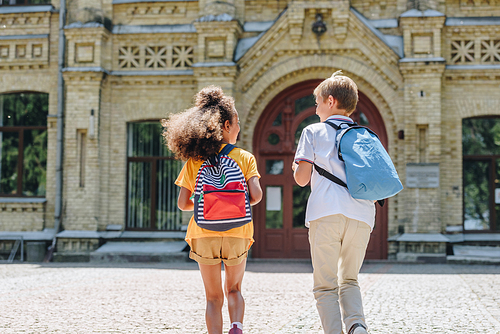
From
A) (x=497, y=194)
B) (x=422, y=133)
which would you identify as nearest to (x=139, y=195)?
(x=422, y=133)

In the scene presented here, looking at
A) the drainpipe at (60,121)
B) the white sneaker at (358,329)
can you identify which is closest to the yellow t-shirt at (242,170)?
the white sneaker at (358,329)


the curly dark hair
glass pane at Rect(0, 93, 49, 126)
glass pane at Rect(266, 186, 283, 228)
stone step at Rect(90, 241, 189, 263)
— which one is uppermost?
glass pane at Rect(0, 93, 49, 126)

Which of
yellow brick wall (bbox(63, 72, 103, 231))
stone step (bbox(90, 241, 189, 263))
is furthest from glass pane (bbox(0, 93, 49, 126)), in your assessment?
stone step (bbox(90, 241, 189, 263))

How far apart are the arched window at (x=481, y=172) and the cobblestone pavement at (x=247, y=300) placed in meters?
2.26

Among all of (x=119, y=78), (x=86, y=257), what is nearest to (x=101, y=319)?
(x=86, y=257)

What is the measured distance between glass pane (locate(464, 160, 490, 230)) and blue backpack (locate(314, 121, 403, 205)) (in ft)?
32.3

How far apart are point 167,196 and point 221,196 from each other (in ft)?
33.2

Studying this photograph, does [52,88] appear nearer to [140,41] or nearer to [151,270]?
[140,41]

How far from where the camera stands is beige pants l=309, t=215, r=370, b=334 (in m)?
3.54

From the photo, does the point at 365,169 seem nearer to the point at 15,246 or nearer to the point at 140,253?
the point at 140,253

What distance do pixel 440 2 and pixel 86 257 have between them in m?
9.81

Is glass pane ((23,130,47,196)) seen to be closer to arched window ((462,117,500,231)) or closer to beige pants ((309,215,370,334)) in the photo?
arched window ((462,117,500,231))

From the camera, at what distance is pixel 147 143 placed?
13539mm

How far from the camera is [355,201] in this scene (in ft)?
11.9
